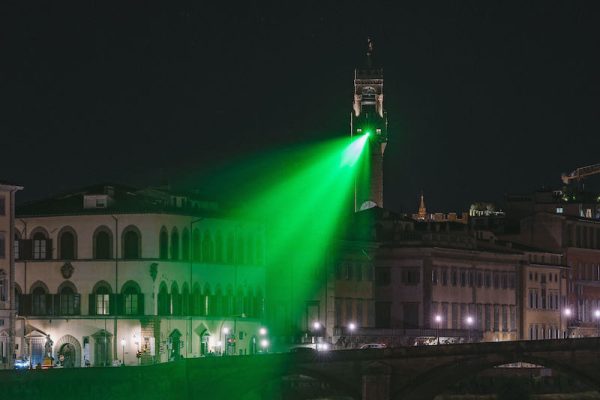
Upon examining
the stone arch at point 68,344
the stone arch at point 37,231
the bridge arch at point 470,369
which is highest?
the stone arch at point 37,231

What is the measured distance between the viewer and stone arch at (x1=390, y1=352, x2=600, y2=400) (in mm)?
102750

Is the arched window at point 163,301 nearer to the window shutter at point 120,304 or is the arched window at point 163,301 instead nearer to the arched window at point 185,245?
the window shutter at point 120,304

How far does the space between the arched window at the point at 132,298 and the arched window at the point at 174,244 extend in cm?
287

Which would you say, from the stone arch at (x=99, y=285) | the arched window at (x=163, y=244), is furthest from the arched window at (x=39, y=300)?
the arched window at (x=163, y=244)

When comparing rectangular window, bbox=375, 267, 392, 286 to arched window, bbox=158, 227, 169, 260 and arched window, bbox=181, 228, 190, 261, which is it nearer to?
arched window, bbox=181, 228, 190, 261

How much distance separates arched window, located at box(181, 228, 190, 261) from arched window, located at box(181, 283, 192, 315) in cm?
135

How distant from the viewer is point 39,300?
112 meters

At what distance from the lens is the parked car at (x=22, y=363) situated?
10262cm

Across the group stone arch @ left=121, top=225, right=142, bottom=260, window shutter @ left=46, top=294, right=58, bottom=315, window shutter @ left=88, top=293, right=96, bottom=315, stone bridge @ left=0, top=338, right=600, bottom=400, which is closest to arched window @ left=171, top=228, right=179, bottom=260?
stone arch @ left=121, top=225, right=142, bottom=260

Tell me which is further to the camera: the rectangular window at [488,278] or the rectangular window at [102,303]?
the rectangular window at [488,278]

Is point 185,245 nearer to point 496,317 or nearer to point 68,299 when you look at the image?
point 68,299

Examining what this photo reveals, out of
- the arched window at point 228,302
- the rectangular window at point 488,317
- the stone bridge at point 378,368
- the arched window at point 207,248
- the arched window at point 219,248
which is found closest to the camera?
the stone bridge at point 378,368

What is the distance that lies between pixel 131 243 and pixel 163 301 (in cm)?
310

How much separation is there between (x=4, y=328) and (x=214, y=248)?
650 inches
